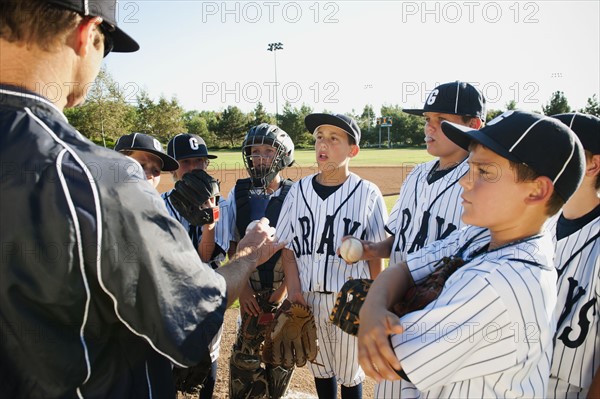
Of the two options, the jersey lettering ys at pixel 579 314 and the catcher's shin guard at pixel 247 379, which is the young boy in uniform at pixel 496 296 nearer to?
the jersey lettering ys at pixel 579 314

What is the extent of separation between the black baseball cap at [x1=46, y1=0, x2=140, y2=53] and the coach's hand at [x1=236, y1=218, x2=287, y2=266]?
94cm

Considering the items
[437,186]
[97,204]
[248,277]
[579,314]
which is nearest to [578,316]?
[579,314]

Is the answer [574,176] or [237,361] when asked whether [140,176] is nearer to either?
[574,176]

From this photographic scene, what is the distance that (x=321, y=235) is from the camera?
10.4ft

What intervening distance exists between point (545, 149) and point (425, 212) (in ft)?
3.94

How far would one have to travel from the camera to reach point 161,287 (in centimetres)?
116

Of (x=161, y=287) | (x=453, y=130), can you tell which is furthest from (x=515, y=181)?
(x=161, y=287)

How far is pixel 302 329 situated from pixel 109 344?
186cm

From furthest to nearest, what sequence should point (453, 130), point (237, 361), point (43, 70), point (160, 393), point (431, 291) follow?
1. point (237, 361)
2. point (453, 130)
3. point (431, 291)
4. point (160, 393)
5. point (43, 70)

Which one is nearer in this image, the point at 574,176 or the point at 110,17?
the point at 110,17

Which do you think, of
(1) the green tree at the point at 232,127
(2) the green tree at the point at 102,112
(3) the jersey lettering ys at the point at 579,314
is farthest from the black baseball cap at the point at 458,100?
(1) the green tree at the point at 232,127

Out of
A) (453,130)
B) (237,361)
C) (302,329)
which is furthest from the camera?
(237,361)

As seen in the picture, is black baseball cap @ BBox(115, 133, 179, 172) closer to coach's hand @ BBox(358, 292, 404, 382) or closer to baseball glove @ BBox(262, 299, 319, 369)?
baseball glove @ BBox(262, 299, 319, 369)

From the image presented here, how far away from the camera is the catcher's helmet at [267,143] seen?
362 centimetres
